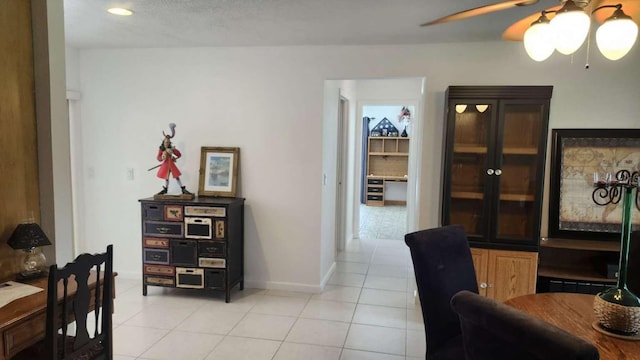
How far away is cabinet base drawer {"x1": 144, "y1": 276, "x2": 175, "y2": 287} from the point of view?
151 inches

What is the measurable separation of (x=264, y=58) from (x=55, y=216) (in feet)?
7.53

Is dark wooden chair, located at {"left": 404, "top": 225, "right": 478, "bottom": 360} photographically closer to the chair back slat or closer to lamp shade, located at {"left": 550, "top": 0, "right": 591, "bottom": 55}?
lamp shade, located at {"left": 550, "top": 0, "right": 591, "bottom": 55}

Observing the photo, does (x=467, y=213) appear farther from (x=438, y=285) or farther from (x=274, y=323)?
(x=274, y=323)

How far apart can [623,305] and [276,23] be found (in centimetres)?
270

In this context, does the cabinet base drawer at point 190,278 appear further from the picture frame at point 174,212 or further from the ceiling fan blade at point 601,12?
the ceiling fan blade at point 601,12

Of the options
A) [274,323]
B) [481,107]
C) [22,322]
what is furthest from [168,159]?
[481,107]

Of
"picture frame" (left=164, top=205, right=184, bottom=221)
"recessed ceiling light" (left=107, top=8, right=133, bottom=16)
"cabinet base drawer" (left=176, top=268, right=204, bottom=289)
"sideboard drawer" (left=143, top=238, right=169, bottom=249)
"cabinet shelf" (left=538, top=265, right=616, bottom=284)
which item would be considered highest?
"recessed ceiling light" (left=107, top=8, right=133, bottom=16)

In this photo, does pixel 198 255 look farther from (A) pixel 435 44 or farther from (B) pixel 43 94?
(A) pixel 435 44

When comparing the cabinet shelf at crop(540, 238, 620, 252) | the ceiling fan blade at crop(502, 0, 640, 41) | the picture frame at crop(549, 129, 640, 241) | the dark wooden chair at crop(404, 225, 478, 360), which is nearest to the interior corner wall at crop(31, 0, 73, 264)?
the dark wooden chair at crop(404, 225, 478, 360)

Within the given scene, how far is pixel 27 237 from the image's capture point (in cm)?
212

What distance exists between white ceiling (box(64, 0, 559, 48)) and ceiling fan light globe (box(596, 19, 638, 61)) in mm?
1041

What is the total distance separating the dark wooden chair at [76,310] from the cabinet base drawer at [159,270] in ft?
5.31

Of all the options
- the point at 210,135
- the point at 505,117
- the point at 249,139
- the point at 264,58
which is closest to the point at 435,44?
the point at 505,117

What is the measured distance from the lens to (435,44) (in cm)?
357
